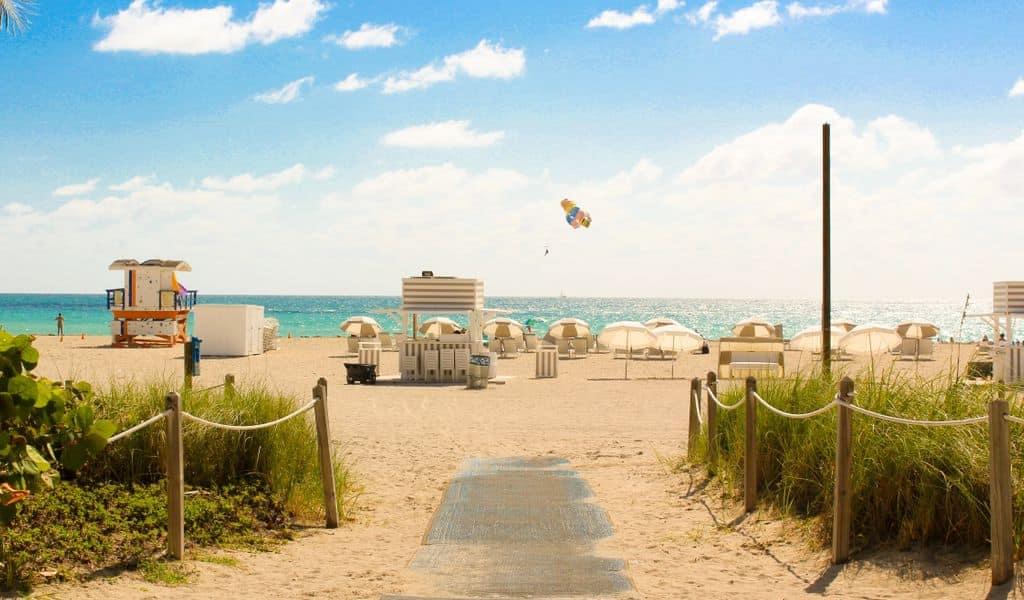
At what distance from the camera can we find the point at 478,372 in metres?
21.3

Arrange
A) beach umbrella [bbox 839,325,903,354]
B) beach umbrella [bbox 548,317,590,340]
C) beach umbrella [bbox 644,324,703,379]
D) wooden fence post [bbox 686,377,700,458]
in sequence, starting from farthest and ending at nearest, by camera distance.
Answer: beach umbrella [bbox 548,317,590,340] < beach umbrella [bbox 839,325,903,354] < beach umbrella [bbox 644,324,703,379] < wooden fence post [bbox 686,377,700,458]

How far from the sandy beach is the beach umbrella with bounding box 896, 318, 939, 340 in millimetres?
20235

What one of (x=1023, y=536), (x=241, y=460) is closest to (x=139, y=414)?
(x=241, y=460)

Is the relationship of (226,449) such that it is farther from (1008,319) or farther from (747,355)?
(1008,319)

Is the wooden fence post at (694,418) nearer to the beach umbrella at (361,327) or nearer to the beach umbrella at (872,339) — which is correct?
the beach umbrella at (872,339)

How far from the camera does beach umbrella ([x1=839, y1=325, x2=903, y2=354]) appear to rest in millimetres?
28961

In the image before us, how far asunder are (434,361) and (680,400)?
267 inches

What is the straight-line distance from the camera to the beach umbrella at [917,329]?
35781 millimetres

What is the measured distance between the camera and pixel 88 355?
32.1 meters

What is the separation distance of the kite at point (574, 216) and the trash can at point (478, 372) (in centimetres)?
1507

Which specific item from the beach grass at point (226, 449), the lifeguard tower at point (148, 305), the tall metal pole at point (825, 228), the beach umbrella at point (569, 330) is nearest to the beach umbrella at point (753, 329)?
the beach umbrella at point (569, 330)

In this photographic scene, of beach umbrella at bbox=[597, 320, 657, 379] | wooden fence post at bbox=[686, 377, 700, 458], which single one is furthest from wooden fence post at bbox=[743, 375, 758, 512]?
beach umbrella at bbox=[597, 320, 657, 379]

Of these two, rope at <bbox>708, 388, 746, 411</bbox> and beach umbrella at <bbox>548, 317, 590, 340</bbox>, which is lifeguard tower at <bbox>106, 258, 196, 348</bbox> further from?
rope at <bbox>708, 388, 746, 411</bbox>

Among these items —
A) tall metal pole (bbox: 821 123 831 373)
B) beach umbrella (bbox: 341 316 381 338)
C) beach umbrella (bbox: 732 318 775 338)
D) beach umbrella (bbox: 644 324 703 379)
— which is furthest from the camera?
beach umbrella (bbox: 732 318 775 338)
